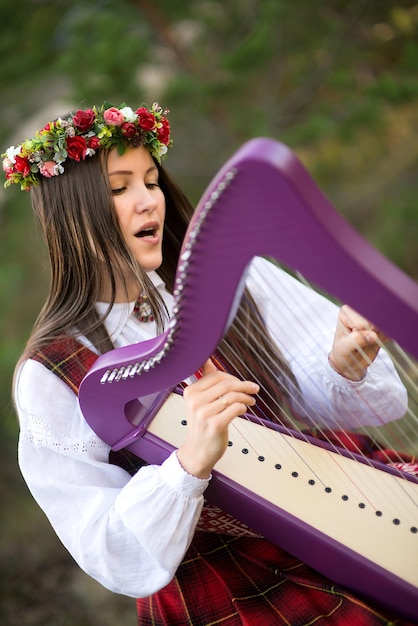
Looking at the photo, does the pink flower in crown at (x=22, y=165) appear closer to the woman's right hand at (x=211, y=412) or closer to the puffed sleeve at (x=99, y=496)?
the puffed sleeve at (x=99, y=496)

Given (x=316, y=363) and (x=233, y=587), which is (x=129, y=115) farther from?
(x=233, y=587)

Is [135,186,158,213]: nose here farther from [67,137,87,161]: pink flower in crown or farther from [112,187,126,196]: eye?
[67,137,87,161]: pink flower in crown

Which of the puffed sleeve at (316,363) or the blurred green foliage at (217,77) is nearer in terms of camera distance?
the puffed sleeve at (316,363)

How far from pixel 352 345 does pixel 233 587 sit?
0.58m

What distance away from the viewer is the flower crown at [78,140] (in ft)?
5.51

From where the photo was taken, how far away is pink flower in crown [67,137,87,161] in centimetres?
167

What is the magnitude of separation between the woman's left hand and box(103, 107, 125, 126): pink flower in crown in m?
0.65

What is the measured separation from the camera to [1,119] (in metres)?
4.77

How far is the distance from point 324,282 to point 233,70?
3.40 meters

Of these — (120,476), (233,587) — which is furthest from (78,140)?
(233,587)

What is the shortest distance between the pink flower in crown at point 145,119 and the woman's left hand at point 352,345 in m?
0.61

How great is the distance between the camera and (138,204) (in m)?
1.67

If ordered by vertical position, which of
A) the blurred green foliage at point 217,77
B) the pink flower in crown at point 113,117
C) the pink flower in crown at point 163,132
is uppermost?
the blurred green foliage at point 217,77

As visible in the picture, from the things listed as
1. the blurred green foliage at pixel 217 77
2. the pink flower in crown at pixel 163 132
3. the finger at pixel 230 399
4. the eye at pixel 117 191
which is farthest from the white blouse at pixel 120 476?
the blurred green foliage at pixel 217 77
